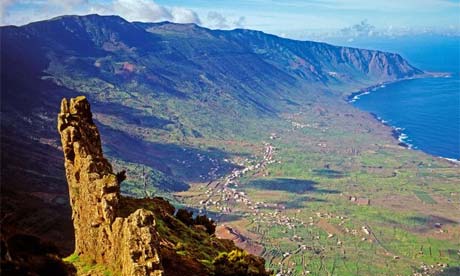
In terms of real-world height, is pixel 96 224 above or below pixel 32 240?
below

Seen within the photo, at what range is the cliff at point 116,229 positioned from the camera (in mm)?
28531

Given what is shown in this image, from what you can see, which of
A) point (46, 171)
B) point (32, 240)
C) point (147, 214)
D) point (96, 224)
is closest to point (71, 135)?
point (96, 224)

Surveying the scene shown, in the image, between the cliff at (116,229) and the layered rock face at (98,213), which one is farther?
the cliff at (116,229)

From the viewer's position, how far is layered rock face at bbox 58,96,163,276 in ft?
91.5

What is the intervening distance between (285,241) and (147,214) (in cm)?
17405

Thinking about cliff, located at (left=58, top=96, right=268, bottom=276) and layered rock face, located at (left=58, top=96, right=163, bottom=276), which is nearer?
layered rock face, located at (left=58, top=96, right=163, bottom=276)

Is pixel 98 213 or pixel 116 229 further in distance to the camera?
pixel 98 213

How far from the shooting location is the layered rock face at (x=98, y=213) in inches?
1098

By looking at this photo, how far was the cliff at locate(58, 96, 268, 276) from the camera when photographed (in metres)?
28.5

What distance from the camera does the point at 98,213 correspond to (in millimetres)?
35594

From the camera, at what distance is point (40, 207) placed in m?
115

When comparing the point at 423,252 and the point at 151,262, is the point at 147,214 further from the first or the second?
the point at 423,252

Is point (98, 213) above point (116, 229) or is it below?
below

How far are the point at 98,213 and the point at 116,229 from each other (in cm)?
448
